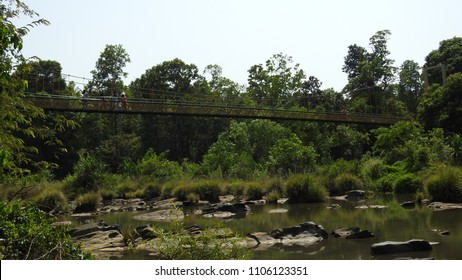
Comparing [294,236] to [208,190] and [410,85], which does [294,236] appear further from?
[410,85]

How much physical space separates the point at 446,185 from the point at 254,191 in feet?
24.0

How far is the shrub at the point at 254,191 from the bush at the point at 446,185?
6452 mm

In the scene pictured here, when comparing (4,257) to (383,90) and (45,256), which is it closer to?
(45,256)

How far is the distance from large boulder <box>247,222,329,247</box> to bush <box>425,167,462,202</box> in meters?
5.75

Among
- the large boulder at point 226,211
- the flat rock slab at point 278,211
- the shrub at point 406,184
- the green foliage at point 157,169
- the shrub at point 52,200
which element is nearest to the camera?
the flat rock slab at point 278,211

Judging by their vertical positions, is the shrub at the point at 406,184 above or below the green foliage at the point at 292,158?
below

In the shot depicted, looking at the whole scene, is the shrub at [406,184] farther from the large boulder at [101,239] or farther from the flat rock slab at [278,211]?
the large boulder at [101,239]

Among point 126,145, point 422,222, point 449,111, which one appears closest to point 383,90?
point 449,111

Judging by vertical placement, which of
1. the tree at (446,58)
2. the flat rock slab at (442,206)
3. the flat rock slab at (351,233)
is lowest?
the flat rock slab at (351,233)

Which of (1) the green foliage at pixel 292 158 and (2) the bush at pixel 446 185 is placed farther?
(1) the green foliage at pixel 292 158

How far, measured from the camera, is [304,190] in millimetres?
17641

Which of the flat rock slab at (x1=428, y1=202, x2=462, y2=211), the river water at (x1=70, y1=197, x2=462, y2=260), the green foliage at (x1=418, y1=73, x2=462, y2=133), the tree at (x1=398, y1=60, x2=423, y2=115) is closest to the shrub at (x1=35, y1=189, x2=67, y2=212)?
the river water at (x1=70, y1=197, x2=462, y2=260)

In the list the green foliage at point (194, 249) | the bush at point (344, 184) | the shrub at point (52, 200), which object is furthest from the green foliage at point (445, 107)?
the green foliage at point (194, 249)

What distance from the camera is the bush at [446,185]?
14.0 metres
